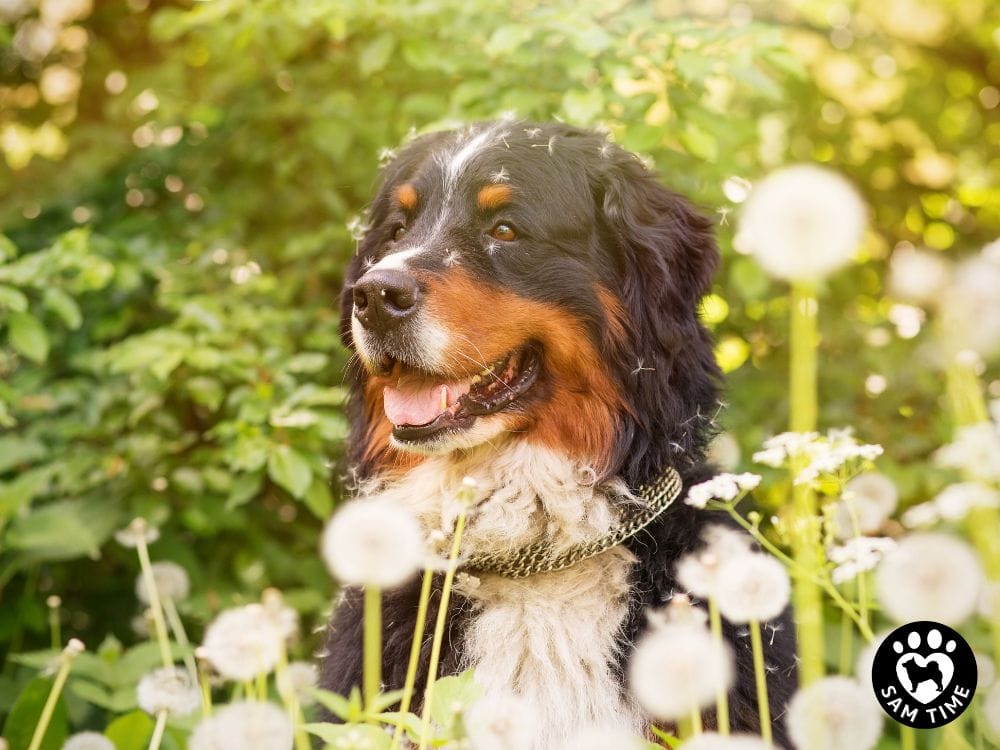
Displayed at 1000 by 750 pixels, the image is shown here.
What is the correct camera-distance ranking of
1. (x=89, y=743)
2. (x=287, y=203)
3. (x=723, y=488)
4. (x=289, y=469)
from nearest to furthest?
1. (x=723, y=488)
2. (x=89, y=743)
3. (x=289, y=469)
4. (x=287, y=203)

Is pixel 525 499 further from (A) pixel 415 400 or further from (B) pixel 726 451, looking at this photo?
(B) pixel 726 451

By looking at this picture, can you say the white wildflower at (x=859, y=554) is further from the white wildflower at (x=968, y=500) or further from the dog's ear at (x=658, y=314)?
the dog's ear at (x=658, y=314)

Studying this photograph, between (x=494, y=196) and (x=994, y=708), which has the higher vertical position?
(x=494, y=196)

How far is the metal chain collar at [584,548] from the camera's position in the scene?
2.50 m

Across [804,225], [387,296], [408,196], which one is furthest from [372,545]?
[408,196]

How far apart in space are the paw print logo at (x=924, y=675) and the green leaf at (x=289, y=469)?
71.8 inches

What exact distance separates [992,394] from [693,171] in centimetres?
127

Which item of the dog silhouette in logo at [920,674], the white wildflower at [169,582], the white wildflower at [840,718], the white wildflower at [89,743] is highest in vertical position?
the white wildflower at [840,718]

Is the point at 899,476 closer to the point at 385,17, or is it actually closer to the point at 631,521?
the point at 631,521

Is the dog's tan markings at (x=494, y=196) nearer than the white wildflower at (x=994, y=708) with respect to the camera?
No

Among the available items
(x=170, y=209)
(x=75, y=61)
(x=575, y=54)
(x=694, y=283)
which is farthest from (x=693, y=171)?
(x=75, y=61)

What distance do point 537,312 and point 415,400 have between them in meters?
0.37

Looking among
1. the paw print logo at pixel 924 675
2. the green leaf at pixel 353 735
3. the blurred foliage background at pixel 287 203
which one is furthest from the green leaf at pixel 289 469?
the paw print logo at pixel 924 675

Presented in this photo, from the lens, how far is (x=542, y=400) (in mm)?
2605
